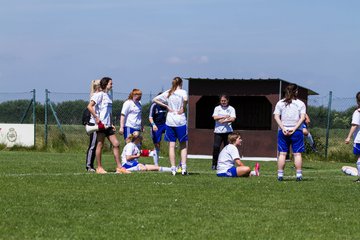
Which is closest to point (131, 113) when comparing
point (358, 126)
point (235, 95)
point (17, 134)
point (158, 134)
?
point (158, 134)

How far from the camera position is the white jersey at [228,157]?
15.2 metres

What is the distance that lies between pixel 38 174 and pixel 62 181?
191 cm

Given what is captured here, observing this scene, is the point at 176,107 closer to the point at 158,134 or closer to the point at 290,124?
the point at 290,124

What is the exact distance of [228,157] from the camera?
50.2 ft

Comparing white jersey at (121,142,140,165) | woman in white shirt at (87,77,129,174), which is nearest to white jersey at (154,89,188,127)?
woman in white shirt at (87,77,129,174)

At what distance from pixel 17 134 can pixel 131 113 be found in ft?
45.7

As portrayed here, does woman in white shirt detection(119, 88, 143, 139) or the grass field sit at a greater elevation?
woman in white shirt detection(119, 88, 143, 139)

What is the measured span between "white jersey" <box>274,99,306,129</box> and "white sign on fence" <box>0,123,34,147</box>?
57.6 ft

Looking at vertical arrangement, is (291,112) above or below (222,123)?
above

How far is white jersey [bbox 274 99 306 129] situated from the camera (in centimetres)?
1472

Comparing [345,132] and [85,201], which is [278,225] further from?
[345,132]

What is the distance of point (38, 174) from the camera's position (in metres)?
15.2

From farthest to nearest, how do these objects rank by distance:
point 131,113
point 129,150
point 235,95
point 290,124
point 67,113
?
point 67,113 → point 235,95 → point 131,113 → point 129,150 → point 290,124

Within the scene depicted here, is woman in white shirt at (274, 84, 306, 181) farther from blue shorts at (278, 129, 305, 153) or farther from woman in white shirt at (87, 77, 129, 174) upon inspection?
woman in white shirt at (87, 77, 129, 174)
